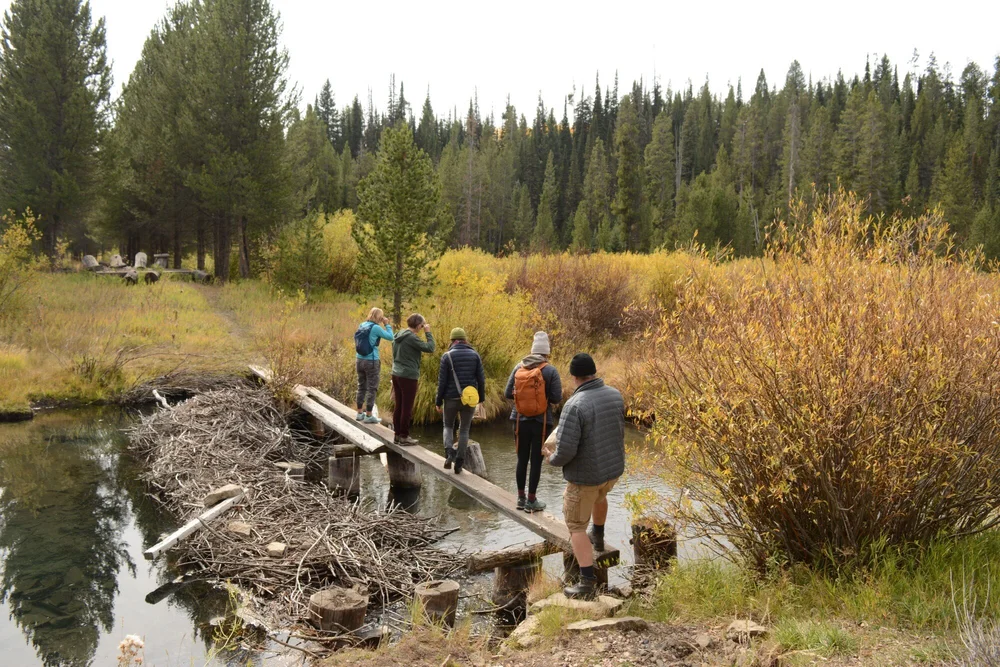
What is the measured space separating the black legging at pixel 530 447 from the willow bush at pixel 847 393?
1.56 m

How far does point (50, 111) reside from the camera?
26.3 m

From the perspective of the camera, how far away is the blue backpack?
10.0 m

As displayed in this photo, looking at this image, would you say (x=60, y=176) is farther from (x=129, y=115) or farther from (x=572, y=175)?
(x=572, y=175)

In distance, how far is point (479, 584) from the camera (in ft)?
24.7

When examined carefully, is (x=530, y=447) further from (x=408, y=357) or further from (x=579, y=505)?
(x=408, y=357)

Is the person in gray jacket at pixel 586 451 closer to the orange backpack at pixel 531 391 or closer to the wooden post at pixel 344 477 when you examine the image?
the orange backpack at pixel 531 391

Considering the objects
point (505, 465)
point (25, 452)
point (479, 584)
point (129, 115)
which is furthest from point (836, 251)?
point (129, 115)

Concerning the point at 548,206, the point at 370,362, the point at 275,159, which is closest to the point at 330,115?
the point at 548,206

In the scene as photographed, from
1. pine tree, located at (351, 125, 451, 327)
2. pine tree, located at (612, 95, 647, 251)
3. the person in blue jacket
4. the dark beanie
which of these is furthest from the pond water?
pine tree, located at (612, 95, 647, 251)

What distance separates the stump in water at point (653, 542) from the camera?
617 centimetres

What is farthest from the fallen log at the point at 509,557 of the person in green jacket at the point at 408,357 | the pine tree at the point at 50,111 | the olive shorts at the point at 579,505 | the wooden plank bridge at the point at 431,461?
the pine tree at the point at 50,111

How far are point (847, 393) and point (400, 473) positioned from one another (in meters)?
7.33

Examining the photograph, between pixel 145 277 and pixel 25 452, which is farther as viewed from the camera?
pixel 145 277

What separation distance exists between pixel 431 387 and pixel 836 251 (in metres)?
10.5
